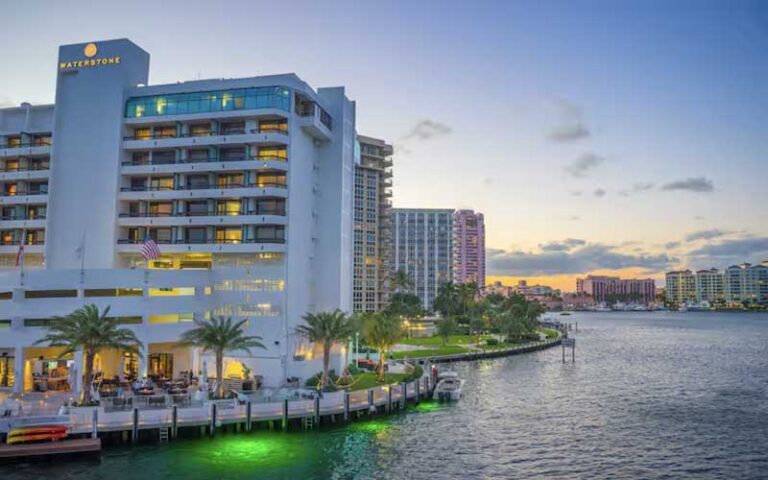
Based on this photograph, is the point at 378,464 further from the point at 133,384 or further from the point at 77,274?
the point at 77,274

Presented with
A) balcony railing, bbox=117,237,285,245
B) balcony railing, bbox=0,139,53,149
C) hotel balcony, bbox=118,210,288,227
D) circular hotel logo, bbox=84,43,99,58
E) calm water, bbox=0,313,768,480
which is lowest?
calm water, bbox=0,313,768,480

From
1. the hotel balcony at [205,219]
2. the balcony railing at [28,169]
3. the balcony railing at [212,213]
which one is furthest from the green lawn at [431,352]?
the balcony railing at [28,169]

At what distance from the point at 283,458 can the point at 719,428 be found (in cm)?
4612

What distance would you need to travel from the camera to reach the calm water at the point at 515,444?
4475 centimetres

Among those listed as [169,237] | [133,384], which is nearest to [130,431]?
[133,384]

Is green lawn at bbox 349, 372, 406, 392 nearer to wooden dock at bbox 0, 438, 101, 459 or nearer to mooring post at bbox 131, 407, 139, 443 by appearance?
mooring post at bbox 131, 407, 139, 443

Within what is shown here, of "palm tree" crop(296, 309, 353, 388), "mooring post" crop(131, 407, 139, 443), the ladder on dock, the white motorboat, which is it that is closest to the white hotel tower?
"palm tree" crop(296, 309, 353, 388)

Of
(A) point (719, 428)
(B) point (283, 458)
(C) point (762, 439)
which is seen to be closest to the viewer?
(B) point (283, 458)

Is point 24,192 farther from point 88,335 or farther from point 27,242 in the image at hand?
point 88,335

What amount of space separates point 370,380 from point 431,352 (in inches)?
1873

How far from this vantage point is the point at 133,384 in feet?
195

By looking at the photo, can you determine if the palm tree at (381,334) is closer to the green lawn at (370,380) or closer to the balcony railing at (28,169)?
the green lawn at (370,380)

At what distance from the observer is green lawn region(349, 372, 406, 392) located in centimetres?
6975

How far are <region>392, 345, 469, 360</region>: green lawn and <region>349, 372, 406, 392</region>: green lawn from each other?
27.7m
